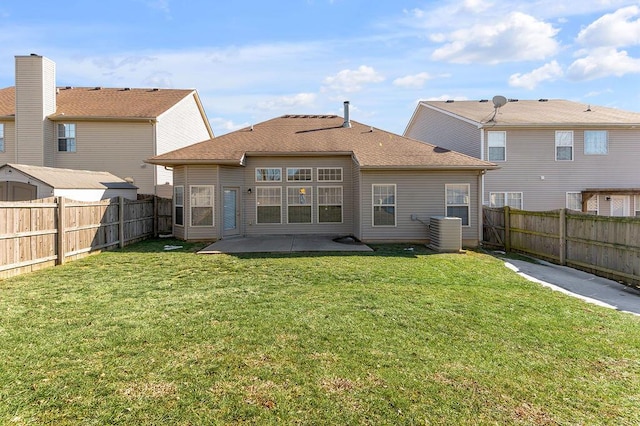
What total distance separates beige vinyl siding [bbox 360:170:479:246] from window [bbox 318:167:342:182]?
7.61ft

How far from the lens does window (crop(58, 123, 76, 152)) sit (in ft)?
56.6

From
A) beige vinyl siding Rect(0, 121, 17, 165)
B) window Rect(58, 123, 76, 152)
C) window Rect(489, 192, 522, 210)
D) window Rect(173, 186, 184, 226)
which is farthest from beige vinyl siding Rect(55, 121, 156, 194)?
window Rect(489, 192, 522, 210)

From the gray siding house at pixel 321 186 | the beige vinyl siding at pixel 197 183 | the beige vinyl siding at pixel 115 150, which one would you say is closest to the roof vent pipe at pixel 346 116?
the gray siding house at pixel 321 186

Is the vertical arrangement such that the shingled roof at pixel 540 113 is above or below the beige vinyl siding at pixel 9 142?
above

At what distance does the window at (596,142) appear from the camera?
55.7ft

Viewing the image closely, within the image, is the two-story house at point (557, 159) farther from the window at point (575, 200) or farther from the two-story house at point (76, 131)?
the two-story house at point (76, 131)

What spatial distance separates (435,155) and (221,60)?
8856 millimetres

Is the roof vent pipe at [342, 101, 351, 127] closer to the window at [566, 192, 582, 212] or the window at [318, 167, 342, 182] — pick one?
the window at [318, 167, 342, 182]

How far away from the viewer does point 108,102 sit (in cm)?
1844

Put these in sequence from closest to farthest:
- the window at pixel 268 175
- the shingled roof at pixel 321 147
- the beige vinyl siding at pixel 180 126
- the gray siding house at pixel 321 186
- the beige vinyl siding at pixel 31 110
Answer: the shingled roof at pixel 321 147, the gray siding house at pixel 321 186, the window at pixel 268 175, the beige vinyl siding at pixel 31 110, the beige vinyl siding at pixel 180 126

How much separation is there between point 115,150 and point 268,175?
829cm

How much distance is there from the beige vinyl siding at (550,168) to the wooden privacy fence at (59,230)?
50.3 feet

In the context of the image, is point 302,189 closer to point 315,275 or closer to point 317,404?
point 315,275

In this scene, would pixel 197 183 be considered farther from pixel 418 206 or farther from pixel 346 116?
pixel 418 206
